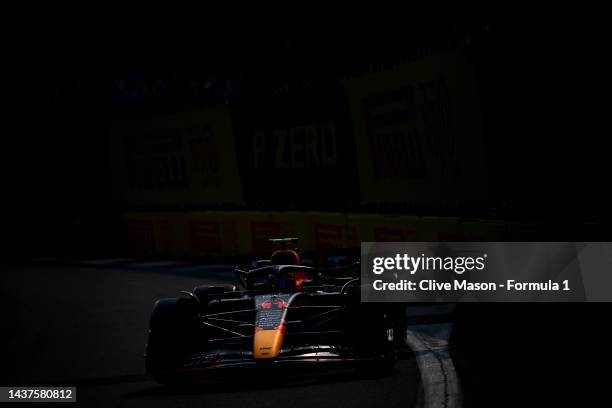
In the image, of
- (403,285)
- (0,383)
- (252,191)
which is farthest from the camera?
(252,191)

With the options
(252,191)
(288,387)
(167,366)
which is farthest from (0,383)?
(252,191)

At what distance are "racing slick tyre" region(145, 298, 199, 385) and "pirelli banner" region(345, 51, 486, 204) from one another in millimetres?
5112

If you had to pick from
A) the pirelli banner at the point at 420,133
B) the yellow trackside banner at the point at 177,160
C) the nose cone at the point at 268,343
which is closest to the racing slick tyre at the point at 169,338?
the nose cone at the point at 268,343

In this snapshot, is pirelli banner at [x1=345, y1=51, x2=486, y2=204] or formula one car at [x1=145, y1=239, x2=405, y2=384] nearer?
formula one car at [x1=145, y1=239, x2=405, y2=384]

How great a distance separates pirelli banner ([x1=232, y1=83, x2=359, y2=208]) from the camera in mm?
17188

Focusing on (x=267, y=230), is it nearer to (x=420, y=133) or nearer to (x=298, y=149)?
(x=298, y=149)

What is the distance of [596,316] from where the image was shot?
9.63 m

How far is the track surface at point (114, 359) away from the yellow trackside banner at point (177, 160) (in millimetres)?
3759

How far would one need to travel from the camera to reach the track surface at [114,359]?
7211mm

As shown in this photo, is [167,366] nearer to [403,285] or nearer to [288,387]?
[288,387]

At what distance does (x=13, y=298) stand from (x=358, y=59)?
14484 mm

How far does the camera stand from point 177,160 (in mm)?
22625

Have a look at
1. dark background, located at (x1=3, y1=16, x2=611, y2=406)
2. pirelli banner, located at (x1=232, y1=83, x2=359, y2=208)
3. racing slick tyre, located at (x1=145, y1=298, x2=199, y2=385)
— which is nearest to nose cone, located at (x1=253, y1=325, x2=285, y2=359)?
racing slick tyre, located at (x1=145, y1=298, x2=199, y2=385)

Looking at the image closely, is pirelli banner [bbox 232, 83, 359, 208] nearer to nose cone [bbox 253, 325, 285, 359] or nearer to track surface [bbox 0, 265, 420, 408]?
track surface [bbox 0, 265, 420, 408]
